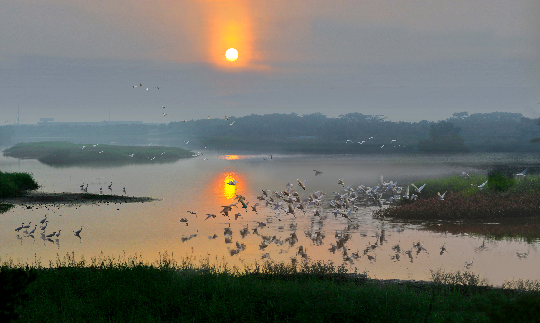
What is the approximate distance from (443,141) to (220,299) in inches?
6280

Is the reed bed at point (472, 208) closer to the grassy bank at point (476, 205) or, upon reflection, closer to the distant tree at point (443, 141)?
the grassy bank at point (476, 205)

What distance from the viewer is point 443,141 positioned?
16088cm

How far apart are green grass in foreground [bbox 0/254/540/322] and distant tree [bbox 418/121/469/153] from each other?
149m

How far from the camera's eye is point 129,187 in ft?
194

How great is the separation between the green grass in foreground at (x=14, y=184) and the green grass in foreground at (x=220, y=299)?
3133 cm

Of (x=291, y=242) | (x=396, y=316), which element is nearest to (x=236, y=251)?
(x=291, y=242)

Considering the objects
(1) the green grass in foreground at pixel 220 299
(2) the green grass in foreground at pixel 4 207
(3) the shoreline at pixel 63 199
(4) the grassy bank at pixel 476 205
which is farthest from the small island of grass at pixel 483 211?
(2) the green grass in foreground at pixel 4 207

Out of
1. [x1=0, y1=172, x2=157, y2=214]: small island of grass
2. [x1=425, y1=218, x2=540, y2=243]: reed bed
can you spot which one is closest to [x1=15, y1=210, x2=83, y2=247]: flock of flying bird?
[x1=0, y1=172, x2=157, y2=214]: small island of grass

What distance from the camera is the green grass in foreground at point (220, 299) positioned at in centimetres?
1305

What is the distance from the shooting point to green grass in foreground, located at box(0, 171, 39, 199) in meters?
44.2

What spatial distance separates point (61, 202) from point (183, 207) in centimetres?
1112

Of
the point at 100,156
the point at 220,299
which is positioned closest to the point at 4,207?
the point at 220,299

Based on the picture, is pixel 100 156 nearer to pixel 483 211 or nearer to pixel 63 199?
pixel 63 199

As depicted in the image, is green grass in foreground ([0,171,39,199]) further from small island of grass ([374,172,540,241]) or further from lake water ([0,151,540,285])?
small island of grass ([374,172,540,241])
